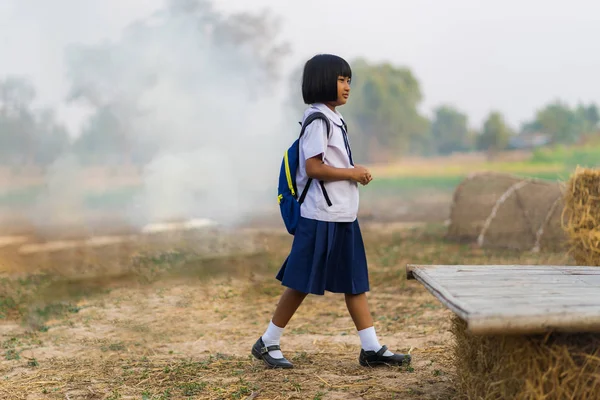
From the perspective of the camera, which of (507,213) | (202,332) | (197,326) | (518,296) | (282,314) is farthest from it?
(507,213)

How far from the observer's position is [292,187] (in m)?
3.46

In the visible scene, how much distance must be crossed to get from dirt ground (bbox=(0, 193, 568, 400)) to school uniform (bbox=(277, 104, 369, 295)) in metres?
A: 0.44

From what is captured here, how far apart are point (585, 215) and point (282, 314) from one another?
332 centimetres

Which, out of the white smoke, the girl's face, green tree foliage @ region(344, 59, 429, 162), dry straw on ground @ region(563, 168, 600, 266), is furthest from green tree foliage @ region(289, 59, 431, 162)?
the girl's face

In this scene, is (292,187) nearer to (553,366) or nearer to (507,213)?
(553,366)

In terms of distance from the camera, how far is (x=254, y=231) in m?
10.2

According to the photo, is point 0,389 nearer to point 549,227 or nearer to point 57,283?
point 57,283

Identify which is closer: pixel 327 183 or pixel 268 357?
pixel 327 183

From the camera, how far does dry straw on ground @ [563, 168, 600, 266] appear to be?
568 centimetres

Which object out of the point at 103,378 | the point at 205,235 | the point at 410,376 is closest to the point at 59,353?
the point at 103,378

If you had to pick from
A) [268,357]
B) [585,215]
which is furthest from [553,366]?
[585,215]

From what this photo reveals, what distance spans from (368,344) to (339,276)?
0.37 metres

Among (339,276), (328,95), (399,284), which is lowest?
(399,284)

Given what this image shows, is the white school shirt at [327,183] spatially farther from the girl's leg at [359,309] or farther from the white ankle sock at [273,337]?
the white ankle sock at [273,337]
